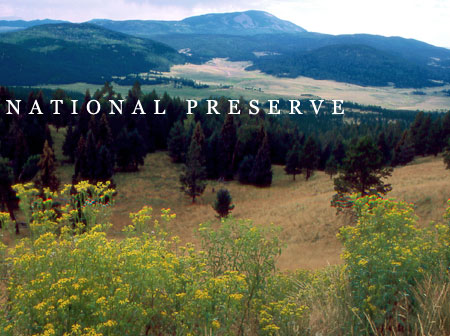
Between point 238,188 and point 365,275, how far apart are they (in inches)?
1777

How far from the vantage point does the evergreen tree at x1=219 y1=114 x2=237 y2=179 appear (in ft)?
186

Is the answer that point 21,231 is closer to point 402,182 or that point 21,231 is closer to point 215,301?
point 215,301

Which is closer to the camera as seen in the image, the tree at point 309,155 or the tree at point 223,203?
the tree at point 223,203

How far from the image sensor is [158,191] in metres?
49.0

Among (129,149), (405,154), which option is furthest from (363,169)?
(405,154)

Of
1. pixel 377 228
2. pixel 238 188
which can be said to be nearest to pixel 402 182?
pixel 238 188

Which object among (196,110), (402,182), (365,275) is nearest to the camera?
(365,275)

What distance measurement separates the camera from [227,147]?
56.7m

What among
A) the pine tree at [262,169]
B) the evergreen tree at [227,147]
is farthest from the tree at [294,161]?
the evergreen tree at [227,147]

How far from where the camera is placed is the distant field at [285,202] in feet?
85.8

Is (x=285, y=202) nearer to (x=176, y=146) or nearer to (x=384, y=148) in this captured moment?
(x=176, y=146)

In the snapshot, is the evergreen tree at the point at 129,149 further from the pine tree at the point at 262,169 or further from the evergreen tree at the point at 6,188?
the evergreen tree at the point at 6,188

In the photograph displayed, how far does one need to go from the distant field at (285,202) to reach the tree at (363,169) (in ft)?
11.3

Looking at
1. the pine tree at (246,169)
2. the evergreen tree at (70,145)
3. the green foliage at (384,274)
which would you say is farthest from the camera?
the evergreen tree at (70,145)
